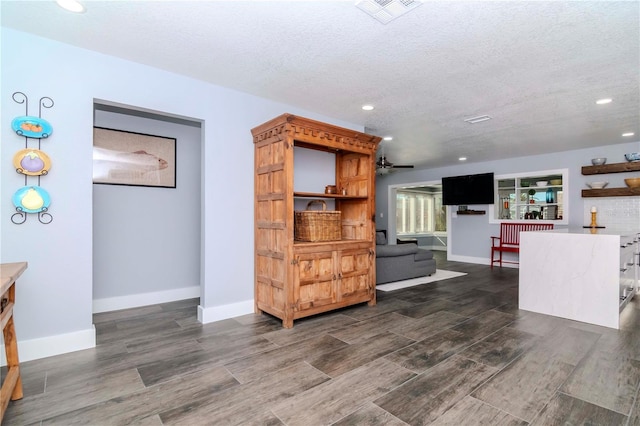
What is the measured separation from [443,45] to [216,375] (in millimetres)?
2973

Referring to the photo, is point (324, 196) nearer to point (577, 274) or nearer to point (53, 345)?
point (53, 345)

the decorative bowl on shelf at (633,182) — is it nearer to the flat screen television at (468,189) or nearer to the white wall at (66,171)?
the flat screen television at (468,189)

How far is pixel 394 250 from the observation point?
5277 millimetres

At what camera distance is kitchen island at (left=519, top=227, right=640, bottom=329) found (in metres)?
3.20

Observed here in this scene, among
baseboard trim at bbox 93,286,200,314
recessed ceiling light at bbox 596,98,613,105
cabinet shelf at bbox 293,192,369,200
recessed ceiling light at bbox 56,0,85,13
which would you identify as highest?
recessed ceiling light at bbox 56,0,85,13

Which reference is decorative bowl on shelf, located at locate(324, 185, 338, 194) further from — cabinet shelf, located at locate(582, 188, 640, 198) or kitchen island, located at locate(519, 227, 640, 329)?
cabinet shelf, located at locate(582, 188, 640, 198)

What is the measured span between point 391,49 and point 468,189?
5976 mm

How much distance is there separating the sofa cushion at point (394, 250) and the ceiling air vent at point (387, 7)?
11.9ft

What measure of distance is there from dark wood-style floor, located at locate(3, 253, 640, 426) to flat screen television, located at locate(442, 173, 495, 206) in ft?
13.8

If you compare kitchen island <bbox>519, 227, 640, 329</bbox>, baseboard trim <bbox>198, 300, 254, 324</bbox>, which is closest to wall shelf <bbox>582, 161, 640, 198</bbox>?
kitchen island <bbox>519, 227, 640, 329</bbox>

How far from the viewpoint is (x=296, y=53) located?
8.56 feet

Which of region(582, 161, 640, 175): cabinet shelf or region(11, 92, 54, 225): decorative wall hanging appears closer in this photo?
region(11, 92, 54, 225): decorative wall hanging

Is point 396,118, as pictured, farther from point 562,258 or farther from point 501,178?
point 501,178

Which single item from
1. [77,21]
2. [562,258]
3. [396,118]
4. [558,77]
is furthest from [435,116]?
[77,21]
